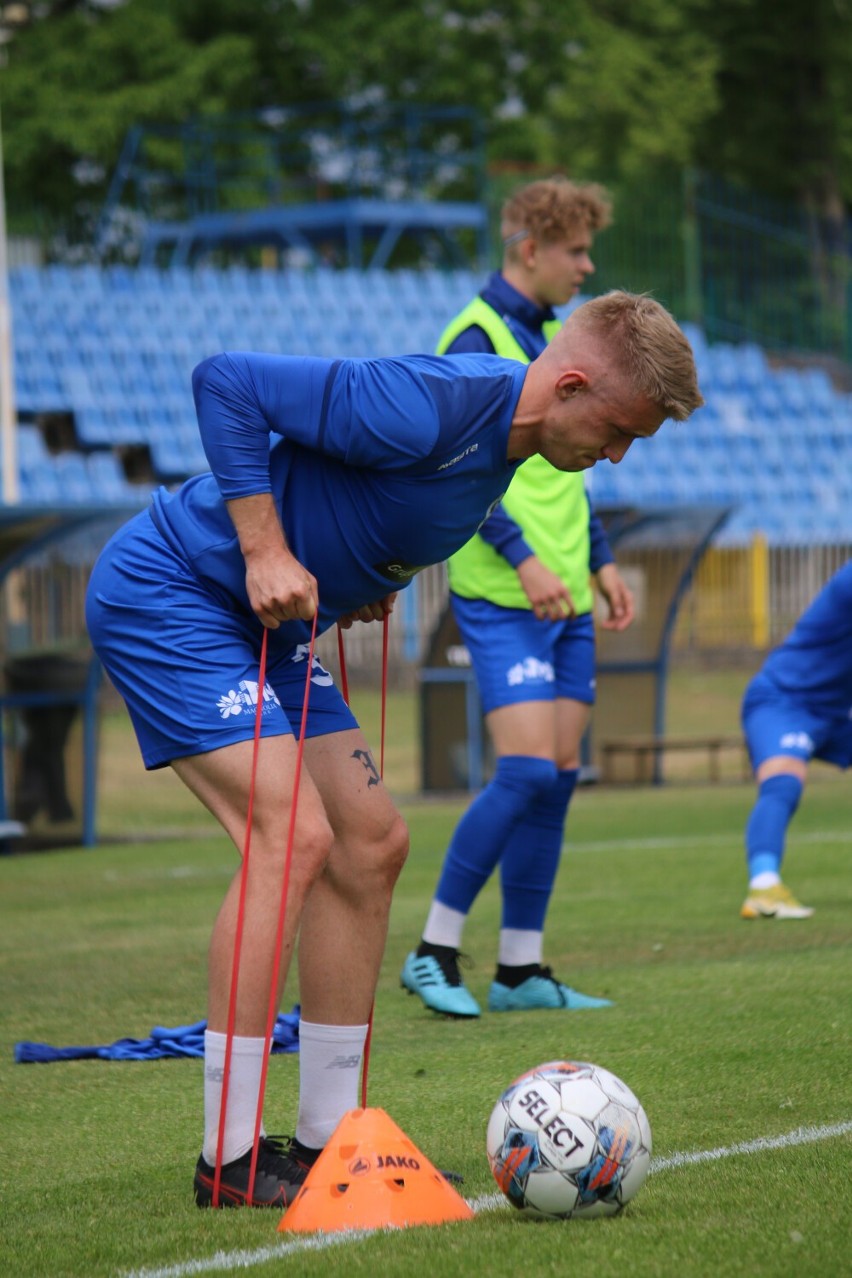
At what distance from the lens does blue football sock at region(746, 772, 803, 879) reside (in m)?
7.89

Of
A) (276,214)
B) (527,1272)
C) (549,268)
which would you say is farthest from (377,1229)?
(276,214)

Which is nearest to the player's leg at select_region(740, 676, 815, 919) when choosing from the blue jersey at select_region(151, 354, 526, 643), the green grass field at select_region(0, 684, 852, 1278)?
the green grass field at select_region(0, 684, 852, 1278)

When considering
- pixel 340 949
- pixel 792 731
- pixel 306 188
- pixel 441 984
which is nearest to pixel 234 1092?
pixel 340 949

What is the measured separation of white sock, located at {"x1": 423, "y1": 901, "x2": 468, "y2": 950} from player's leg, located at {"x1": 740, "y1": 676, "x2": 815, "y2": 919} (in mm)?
2044

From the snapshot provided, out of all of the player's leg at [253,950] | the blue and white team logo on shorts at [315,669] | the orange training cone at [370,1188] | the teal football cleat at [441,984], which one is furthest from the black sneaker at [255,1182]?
the teal football cleat at [441,984]

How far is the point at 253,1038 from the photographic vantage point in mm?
3807

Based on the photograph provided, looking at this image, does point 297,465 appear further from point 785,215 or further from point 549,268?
point 785,215

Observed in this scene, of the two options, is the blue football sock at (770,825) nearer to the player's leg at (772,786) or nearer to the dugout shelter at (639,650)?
the player's leg at (772,786)

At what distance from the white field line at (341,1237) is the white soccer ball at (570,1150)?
6.6 inches

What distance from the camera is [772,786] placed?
8.01 meters

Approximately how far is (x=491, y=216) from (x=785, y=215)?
6922 mm

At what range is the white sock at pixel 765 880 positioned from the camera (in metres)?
7.81

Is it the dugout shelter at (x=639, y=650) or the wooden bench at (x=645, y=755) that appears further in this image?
the wooden bench at (x=645, y=755)

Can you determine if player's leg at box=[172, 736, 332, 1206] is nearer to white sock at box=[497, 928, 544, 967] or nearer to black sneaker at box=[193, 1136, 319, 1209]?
black sneaker at box=[193, 1136, 319, 1209]
